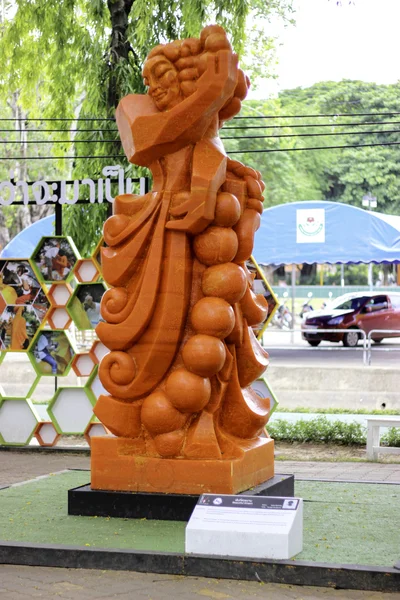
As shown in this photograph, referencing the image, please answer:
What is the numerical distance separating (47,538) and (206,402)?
136cm

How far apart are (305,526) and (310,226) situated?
13181mm

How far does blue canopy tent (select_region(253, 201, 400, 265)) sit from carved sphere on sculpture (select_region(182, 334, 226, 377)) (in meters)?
12.5

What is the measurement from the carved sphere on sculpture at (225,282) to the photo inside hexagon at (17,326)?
4.40 m

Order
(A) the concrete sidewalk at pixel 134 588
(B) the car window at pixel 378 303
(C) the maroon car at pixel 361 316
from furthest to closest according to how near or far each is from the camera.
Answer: (B) the car window at pixel 378 303 < (C) the maroon car at pixel 361 316 < (A) the concrete sidewalk at pixel 134 588

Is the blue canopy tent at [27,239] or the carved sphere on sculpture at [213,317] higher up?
the blue canopy tent at [27,239]

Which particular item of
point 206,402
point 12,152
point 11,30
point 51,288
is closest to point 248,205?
point 206,402

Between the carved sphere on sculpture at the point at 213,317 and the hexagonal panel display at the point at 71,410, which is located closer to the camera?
the carved sphere on sculpture at the point at 213,317

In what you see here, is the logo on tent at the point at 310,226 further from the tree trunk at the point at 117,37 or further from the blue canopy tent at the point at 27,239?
the tree trunk at the point at 117,37

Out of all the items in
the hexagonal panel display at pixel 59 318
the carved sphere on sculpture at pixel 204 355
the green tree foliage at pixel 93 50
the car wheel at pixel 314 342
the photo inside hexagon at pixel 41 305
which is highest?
the green tree foliage at pixel 93 50

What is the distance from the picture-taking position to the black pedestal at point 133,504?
6.00 m

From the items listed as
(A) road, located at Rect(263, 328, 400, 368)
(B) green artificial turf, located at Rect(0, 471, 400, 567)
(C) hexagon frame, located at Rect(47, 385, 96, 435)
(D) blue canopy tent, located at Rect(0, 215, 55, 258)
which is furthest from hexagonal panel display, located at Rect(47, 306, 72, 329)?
(A) road, located at Rect(263, 328, 400, 368)

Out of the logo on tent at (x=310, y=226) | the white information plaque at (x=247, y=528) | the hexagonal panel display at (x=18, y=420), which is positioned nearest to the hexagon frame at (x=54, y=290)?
the hexagonal panel display at (x=18, y=420)

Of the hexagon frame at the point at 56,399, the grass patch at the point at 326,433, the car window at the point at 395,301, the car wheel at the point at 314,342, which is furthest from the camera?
the car window at the point at 395,301

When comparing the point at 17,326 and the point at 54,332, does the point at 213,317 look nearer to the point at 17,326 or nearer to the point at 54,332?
the point at 54,332
